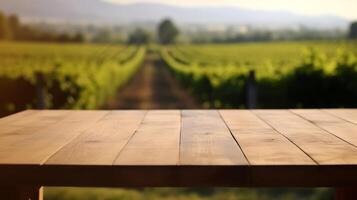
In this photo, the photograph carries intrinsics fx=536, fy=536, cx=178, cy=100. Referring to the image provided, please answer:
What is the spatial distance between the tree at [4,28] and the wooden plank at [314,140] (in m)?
57.8

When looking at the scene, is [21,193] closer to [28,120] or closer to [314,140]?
[28,120]

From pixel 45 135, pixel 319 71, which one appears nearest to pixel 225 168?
pixel 45 135

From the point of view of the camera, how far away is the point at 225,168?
4.39 feet

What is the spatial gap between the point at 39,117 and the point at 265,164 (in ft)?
4.31

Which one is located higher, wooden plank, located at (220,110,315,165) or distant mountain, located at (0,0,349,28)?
distant mountain, located at (0,0,349,28)

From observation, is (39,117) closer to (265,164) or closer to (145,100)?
(265,164)

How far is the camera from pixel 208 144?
5.35ft

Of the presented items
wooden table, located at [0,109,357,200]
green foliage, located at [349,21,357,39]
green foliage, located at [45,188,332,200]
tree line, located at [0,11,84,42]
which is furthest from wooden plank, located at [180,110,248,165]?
tree line, located at [0,11,84,42]

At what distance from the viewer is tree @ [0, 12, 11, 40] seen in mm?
56562

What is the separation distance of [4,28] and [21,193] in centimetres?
5956

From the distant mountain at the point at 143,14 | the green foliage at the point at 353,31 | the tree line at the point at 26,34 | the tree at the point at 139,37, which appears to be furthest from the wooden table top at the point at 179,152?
the tree at the point at 139,37

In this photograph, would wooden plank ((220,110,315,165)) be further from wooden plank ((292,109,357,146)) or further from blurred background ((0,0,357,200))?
blurred background ((0,0,357,200))

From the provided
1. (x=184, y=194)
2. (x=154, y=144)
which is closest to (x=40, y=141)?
(x=154, y=144)

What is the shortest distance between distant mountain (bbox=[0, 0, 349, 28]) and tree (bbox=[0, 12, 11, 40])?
1.31 m
